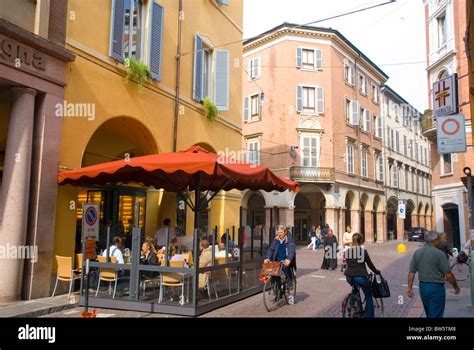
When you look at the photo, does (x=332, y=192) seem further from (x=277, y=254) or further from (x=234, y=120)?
(x=277, y=254)

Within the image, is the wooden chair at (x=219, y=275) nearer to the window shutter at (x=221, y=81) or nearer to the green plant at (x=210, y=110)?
the green plant at (x=210, y=110)

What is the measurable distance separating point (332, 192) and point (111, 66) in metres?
22.2

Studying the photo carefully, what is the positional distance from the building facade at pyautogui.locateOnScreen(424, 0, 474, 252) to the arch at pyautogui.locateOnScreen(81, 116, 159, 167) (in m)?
15.8

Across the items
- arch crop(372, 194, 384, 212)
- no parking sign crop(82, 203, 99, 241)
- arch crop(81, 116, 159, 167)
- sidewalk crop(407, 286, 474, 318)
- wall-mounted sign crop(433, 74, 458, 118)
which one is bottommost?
sidewalk crop(407, 286, 474, 318)

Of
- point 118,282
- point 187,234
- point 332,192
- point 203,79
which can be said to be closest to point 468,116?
point 332,192

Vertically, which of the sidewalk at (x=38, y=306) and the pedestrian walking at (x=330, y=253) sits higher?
the pedestrian walking at (x=330, y=253)

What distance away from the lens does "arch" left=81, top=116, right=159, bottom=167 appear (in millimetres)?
11781

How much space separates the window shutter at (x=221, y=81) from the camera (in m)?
15.2

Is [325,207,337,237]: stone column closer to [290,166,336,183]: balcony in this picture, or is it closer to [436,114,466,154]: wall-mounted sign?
[290,166,336,183]: balcony

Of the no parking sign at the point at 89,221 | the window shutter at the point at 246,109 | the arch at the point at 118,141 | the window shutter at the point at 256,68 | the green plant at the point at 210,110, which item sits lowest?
the no parking sign at the point at 89,221

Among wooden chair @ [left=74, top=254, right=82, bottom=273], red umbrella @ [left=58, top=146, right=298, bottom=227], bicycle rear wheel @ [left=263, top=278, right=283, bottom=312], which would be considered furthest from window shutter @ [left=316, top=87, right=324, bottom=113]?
wooden chair @ [left=74, top=254, right=82, bottom=273]

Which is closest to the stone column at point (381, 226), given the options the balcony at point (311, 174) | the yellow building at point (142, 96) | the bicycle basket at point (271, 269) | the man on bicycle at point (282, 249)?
the balcony at point (311, 174)

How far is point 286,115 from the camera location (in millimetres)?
30344

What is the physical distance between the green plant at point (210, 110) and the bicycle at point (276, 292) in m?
7.47
